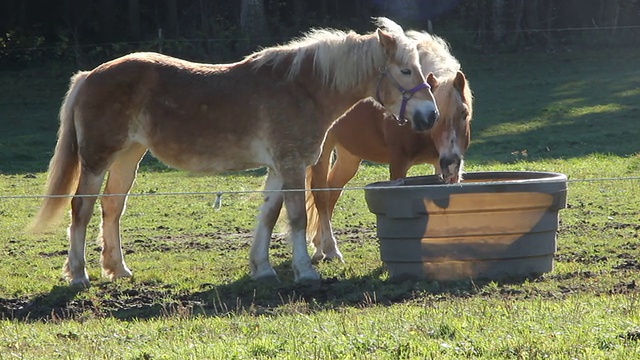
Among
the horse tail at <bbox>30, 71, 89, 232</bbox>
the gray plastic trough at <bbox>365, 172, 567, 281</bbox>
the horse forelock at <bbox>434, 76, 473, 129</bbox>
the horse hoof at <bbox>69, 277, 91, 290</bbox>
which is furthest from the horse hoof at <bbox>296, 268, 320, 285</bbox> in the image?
the horse tail at <bbox>30, 71, 89, 232</bbox>

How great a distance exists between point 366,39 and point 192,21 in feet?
68.2

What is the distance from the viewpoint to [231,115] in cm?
880

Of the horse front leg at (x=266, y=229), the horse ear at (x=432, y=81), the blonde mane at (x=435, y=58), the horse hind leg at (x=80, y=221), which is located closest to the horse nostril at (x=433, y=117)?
the horse ear at (x=432, y=81)

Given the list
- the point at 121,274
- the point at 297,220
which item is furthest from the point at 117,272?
the point at 297,220

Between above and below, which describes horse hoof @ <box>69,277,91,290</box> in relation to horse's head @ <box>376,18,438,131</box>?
below

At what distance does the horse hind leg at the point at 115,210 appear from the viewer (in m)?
9.19

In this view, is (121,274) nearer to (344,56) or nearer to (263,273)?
(263,273)

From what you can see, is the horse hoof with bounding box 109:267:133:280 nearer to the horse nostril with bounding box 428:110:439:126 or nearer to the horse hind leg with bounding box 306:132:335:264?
the horse hind leg with bounding box 306:132:335:264

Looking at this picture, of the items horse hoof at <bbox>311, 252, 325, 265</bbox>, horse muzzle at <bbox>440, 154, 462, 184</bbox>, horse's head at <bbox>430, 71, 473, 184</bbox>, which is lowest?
horse hoof at <bbox>311, 252, 325, 265</bbox>

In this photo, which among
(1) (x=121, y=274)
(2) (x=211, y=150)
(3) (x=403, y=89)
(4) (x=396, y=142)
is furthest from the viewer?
(4) (x=396, y=142)

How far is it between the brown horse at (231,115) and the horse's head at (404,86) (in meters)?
0.01

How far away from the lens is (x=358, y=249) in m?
10.4

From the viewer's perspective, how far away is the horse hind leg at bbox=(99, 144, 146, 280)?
9188 mm

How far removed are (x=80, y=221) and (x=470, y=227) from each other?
3.43 meters
